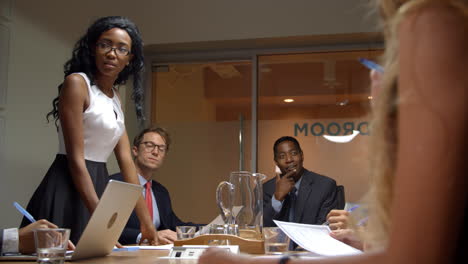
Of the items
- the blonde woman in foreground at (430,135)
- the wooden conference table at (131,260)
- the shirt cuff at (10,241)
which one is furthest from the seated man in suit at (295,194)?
the blonde woman in foreground at (430,135)

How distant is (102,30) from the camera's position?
8.20 ft

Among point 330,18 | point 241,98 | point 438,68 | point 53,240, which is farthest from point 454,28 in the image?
point 241,98

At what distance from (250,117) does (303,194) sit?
3.68ft

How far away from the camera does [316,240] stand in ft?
5.09

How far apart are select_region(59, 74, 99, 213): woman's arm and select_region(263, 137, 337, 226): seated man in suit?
1.78 meters

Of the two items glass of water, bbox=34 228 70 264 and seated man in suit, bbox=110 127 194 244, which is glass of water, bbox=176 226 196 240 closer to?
glass of water, bbox=34 228 70 264

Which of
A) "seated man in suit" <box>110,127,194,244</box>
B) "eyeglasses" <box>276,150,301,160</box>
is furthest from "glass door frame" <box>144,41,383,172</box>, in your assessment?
"seated man in suit" <box>110,127,194,244</box>

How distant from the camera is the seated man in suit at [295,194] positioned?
3832mm

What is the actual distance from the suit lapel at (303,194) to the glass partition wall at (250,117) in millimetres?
662

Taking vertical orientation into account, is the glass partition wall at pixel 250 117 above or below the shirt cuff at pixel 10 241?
above

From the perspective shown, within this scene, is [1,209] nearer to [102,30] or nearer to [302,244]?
[102,30]

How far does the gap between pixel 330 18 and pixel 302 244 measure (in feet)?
10.5

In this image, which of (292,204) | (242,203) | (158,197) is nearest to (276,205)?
(292,204)

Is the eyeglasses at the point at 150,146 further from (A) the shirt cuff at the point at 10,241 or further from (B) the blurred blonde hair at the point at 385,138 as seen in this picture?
(B) the blurred blonde hair at the point at 385,138
